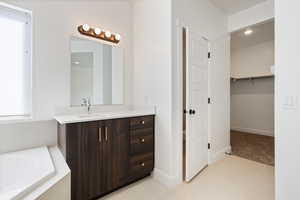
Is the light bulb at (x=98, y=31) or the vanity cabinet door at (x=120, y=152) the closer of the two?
the vanity cabinet door at (x=120, y=152)

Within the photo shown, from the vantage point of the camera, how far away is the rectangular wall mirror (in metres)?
2.07

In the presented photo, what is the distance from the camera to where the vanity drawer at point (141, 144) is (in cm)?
198

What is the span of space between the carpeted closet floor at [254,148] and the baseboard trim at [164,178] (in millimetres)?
1693

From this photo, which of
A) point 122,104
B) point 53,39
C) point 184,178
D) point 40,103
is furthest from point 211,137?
point 53,39

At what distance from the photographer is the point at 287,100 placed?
1314 mm

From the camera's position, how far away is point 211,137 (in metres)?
2.59

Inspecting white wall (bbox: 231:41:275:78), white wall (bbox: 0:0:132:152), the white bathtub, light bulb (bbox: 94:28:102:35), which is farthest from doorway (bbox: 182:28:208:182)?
white wall (bbox: 231:41:275:78)

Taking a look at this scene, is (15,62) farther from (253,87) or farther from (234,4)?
(253,87)

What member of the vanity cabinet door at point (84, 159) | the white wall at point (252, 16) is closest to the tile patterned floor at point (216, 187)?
the vanity cabinet door at point (84, 159)

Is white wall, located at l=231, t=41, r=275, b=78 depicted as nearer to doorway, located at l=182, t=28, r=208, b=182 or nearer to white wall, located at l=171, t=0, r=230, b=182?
white wall, located at l=171, t=0, r=230, b=182

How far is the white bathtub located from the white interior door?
60.7 inches

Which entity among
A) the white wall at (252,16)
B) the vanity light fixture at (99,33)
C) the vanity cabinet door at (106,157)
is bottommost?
the vanity cabinet door at (106,157)

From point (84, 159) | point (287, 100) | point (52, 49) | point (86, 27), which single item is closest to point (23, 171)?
point (84, 159)

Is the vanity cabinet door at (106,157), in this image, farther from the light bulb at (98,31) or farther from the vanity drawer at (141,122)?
the light bulb at (98,31)
